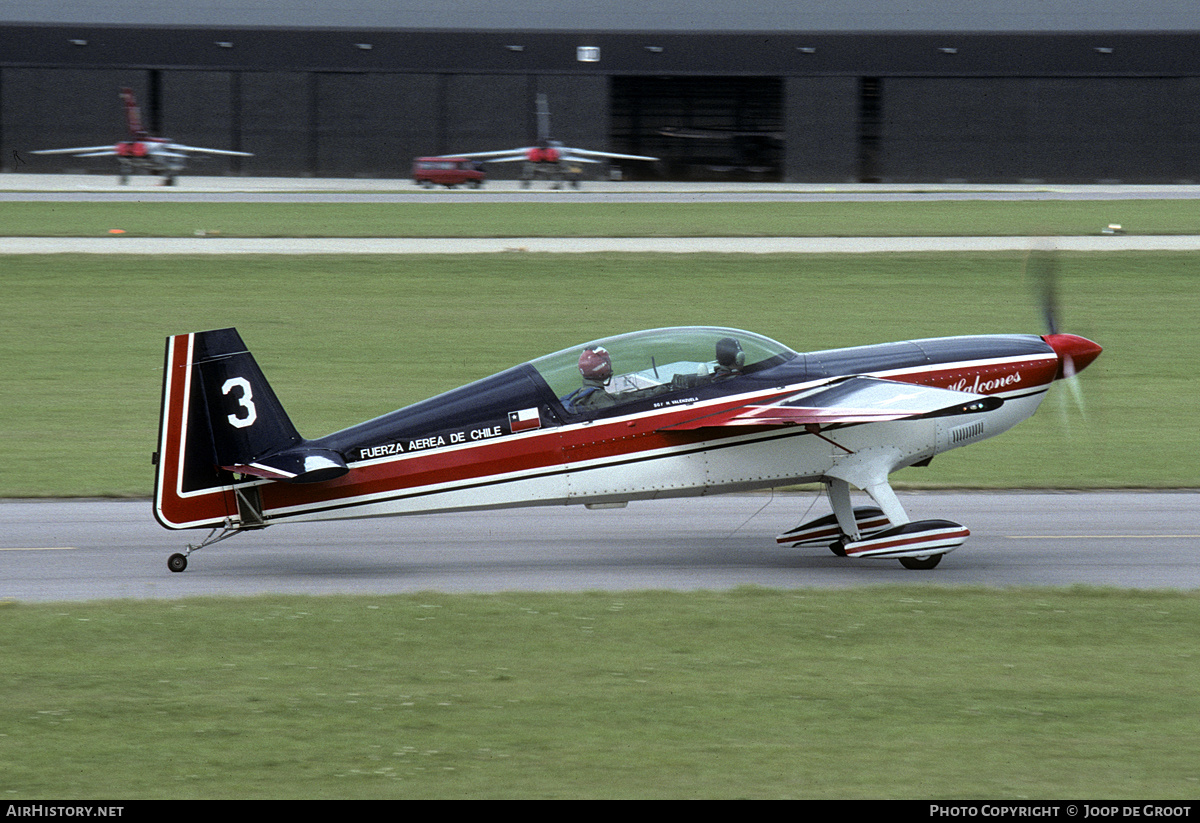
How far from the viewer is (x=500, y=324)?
87.4 ft

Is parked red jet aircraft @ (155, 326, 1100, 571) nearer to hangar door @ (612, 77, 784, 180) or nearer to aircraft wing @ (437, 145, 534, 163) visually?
aircraft wing @ (437, 145, 534, 163)

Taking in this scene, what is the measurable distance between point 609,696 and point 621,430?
384 centimetres

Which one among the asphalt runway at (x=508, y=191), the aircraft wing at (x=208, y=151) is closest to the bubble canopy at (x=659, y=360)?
the asphalt runway at (x=508, y=191)

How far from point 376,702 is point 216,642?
190 cm

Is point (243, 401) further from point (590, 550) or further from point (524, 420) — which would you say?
point (590, 550)

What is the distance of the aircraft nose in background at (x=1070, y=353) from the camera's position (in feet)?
41.5

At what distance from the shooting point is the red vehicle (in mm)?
57531

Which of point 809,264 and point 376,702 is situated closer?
point 376,702

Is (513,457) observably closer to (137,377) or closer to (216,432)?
(216,432)

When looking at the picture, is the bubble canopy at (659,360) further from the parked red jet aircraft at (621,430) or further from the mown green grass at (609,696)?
the mown green grass at (609,696)

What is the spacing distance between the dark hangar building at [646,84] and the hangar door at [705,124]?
0.32 ft

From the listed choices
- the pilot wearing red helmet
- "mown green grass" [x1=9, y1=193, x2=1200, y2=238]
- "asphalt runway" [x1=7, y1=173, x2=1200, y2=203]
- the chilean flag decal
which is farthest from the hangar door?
the chilean flag decal

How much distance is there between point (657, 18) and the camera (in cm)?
6166
